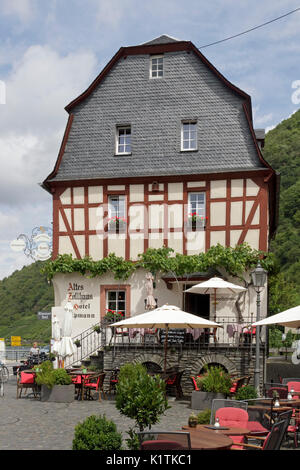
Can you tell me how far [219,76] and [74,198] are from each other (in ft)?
22.2

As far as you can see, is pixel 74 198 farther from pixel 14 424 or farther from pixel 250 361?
pixel 14 424

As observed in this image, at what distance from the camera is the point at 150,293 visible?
20.4 meters

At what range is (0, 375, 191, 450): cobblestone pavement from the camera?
9945 mm

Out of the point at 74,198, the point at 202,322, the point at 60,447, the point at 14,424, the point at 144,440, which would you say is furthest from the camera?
the point at 74,198

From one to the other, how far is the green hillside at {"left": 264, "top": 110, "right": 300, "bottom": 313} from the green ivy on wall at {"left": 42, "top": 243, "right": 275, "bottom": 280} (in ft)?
106

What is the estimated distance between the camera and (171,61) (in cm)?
2292

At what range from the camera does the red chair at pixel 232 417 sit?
860 centimetres

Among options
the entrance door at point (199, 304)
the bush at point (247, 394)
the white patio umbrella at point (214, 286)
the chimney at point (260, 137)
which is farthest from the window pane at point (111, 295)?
the bush at point (247, 394)

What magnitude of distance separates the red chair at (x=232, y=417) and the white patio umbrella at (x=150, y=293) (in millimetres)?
11085

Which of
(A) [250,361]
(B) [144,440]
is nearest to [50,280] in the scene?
(A) [250,361]

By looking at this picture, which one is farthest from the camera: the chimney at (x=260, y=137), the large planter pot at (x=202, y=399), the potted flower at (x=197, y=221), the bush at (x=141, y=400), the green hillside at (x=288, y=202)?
the green hillside at (x=288, y=202)

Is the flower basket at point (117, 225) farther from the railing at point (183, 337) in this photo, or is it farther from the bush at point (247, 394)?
the bush at point (247, 394)

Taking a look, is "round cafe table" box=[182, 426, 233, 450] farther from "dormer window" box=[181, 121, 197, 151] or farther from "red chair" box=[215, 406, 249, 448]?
"dormer window" box=[181, 121, 197, 151]

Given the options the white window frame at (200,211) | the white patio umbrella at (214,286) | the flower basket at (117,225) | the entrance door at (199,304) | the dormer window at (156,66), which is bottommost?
the entrance door at (199,304)
